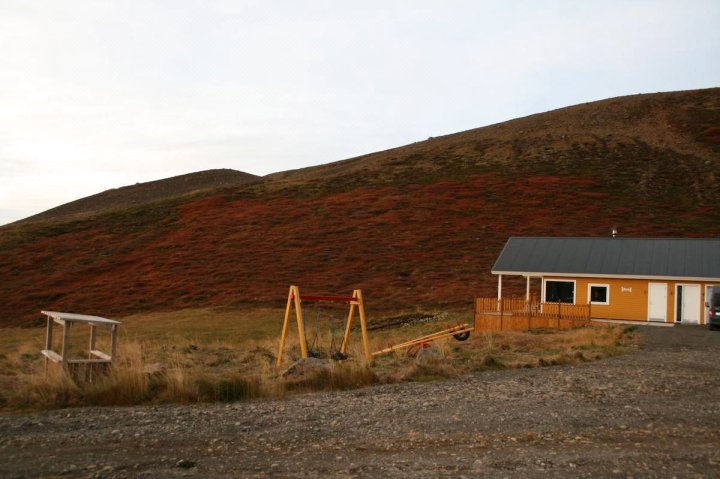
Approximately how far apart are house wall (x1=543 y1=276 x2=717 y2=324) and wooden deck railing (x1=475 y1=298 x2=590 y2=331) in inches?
86.7

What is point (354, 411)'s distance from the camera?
10.6 m

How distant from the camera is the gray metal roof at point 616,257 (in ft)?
96.8

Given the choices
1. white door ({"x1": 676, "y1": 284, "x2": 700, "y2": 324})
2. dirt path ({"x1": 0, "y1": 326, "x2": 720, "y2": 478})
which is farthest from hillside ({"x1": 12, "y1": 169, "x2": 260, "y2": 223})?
dirt path ({"x1": 0, "y1": 326, "x2": 720, "y2": 478})

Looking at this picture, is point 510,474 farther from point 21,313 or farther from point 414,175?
point 414,175

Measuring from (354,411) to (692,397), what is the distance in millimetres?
5595

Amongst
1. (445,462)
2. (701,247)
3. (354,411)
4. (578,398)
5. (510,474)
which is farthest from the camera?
(701,247)

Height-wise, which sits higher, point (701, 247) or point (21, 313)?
point (701, 247)

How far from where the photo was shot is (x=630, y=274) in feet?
96.9

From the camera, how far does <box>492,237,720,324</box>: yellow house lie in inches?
1147

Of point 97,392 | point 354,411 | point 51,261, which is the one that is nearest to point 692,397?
point 354,411

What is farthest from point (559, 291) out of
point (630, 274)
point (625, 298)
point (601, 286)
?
point (630, 274)

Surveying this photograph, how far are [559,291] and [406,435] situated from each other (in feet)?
77.8

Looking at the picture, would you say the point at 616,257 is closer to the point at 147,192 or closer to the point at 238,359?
the point at 238,359

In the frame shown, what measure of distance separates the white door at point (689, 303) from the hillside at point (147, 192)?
61.8 metres
